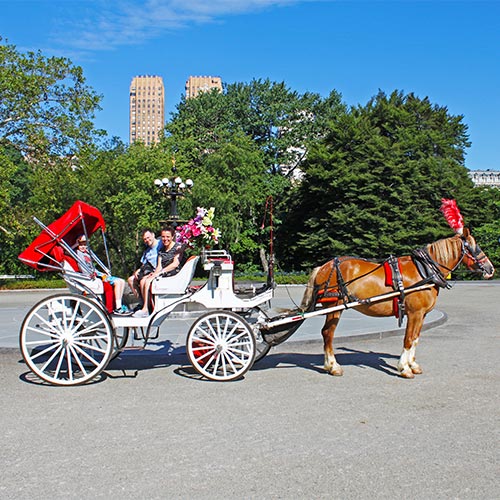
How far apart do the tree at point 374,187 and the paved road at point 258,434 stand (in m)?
29.7

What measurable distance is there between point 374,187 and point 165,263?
105 ft

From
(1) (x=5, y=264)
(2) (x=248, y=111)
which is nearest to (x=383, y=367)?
(2) (x=248, y=111)

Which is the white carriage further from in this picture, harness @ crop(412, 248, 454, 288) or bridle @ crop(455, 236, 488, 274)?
bridle @ crop(455, 236, 488, 274)

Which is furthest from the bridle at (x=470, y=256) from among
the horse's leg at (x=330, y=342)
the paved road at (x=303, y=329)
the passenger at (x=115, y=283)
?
the passenger at (x=115, y=283)

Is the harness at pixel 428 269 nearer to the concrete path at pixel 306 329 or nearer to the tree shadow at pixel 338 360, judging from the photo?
the tree shadow at pixel 338 360

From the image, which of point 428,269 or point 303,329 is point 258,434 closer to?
point 428,269

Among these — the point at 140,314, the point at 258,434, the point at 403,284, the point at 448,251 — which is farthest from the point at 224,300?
the point at 448,251

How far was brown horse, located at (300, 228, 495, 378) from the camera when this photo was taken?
26.8 ft

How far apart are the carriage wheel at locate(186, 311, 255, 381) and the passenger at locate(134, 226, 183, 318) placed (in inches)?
34.2

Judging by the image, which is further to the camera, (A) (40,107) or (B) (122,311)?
(A) (40,107)

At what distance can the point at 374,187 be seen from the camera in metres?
38.7

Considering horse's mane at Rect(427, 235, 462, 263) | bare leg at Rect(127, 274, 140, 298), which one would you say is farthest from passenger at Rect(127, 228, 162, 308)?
horse's mane at Rect(427, 235, 462, 263)

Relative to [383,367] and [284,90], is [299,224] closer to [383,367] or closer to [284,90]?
[284,90]

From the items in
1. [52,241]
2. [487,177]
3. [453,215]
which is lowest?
[52,241]
